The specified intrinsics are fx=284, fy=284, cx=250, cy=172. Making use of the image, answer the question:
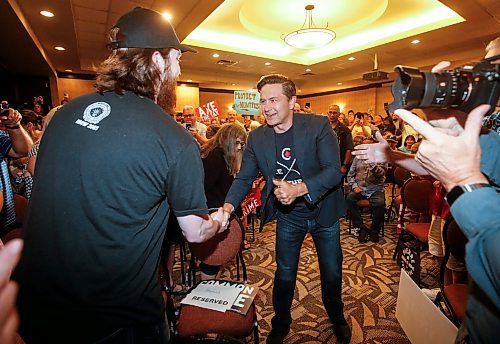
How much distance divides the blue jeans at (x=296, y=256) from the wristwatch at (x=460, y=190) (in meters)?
1.23

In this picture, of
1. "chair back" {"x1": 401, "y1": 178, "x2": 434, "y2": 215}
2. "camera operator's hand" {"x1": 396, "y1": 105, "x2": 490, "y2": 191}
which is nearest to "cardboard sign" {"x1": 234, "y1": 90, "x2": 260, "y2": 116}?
"chair back" {"x1": 401, "y1": 178, "x2": 434, "y2": 215}

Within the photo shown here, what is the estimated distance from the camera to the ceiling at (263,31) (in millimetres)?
4543

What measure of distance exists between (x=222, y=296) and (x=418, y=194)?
101 inches

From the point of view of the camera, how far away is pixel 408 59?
27.2 feet

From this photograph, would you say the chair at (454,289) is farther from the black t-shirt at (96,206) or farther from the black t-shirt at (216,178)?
the black t-shirt at (216,178)

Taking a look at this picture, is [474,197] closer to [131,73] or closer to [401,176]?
[131,73]

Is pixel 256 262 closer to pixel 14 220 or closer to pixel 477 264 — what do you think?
pixel 14 220

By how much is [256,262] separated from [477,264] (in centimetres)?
283

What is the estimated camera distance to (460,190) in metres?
0.67

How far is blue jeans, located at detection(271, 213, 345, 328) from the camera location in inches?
74.9

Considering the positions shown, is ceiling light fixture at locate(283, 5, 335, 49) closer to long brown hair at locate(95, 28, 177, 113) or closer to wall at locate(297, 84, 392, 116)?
long brown hair at locate(95, 28, 177, 113)

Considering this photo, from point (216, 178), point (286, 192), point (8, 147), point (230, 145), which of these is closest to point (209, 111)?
point (230, 145)

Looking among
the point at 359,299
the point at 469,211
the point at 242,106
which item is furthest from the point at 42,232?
the point at 242,106

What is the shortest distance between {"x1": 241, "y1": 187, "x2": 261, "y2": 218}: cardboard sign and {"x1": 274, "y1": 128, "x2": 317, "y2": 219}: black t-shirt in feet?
2.80
